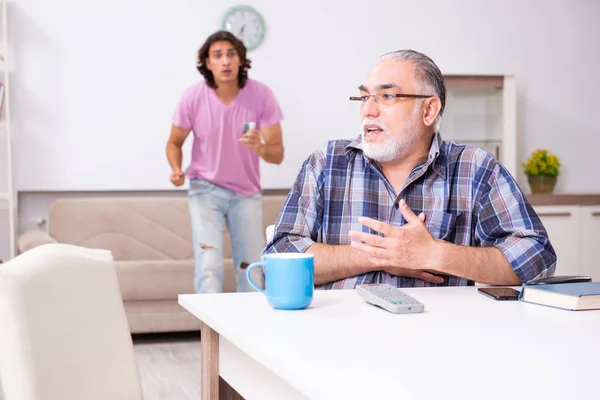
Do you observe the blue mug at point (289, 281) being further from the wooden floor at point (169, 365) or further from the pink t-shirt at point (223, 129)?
the pink t-shirt at point (223, 129)

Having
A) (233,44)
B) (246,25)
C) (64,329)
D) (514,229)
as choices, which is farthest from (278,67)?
(64,329)

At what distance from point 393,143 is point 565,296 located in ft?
2.32

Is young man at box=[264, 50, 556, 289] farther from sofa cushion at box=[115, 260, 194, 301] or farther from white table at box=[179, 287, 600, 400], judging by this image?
sofa cushion at box=[115, 260, 194, 301]

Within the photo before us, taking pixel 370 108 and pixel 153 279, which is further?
pixel 153 279

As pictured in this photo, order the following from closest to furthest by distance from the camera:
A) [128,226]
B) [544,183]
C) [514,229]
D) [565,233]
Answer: [514,229] < [128,226] < [565,233] < [544,183]

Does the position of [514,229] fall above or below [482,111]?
below

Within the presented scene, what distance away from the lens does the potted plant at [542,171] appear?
5.57 metres

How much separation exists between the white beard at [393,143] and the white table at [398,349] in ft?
Answer: 1.66

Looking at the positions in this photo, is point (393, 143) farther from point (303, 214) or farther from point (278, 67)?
point (278, 67)

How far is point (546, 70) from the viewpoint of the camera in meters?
5.88

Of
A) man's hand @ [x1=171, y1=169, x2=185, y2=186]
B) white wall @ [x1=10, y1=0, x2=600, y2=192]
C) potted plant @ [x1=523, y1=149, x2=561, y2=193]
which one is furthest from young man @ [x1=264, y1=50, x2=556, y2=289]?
potted plant @ [x1=523, y1=149, x2=561, y2=193]

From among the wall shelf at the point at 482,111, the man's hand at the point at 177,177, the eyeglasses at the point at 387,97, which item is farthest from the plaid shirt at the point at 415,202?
the wall shelf at the point at 482,111

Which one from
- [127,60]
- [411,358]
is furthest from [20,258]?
[127,60]

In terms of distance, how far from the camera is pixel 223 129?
3920 millimetres
